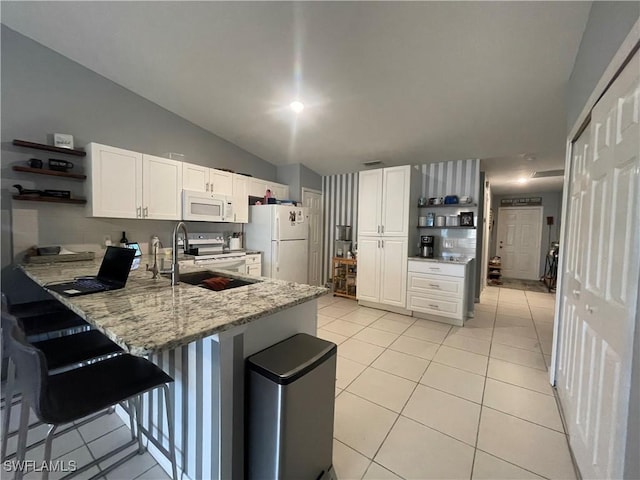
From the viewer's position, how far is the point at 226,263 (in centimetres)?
373

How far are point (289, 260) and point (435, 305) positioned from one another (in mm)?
2364

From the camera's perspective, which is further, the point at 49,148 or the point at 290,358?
the point at 49,148

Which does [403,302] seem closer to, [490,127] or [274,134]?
[490,127]

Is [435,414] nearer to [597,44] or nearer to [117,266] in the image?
[117,266]

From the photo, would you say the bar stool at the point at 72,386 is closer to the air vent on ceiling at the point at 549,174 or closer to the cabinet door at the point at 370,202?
the cabinet door at the point at 370,202

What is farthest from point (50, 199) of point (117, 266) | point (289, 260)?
point (289, 260)

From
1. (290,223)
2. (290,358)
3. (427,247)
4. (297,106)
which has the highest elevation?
(297,106)

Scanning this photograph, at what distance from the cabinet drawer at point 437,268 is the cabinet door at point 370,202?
2.48 ft

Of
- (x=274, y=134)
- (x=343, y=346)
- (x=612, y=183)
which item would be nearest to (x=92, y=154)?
(x=274, y=134)

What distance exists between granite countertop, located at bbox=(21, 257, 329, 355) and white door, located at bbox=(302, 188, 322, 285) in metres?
3.46

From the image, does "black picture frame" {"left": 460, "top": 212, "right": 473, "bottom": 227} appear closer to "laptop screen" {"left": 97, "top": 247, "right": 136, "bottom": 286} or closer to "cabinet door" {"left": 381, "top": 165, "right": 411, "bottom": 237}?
"cabinet door" {"left": 381, "top": 165, "right": 411, "bottom": 237}

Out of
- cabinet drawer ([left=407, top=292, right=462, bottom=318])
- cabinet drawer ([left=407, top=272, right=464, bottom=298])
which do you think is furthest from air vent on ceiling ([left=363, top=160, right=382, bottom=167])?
cabinet drawer ([left=407, top=292, right=462, bottom=318])

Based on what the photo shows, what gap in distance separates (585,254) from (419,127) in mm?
2379

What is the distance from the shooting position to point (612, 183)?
118 centimetres
